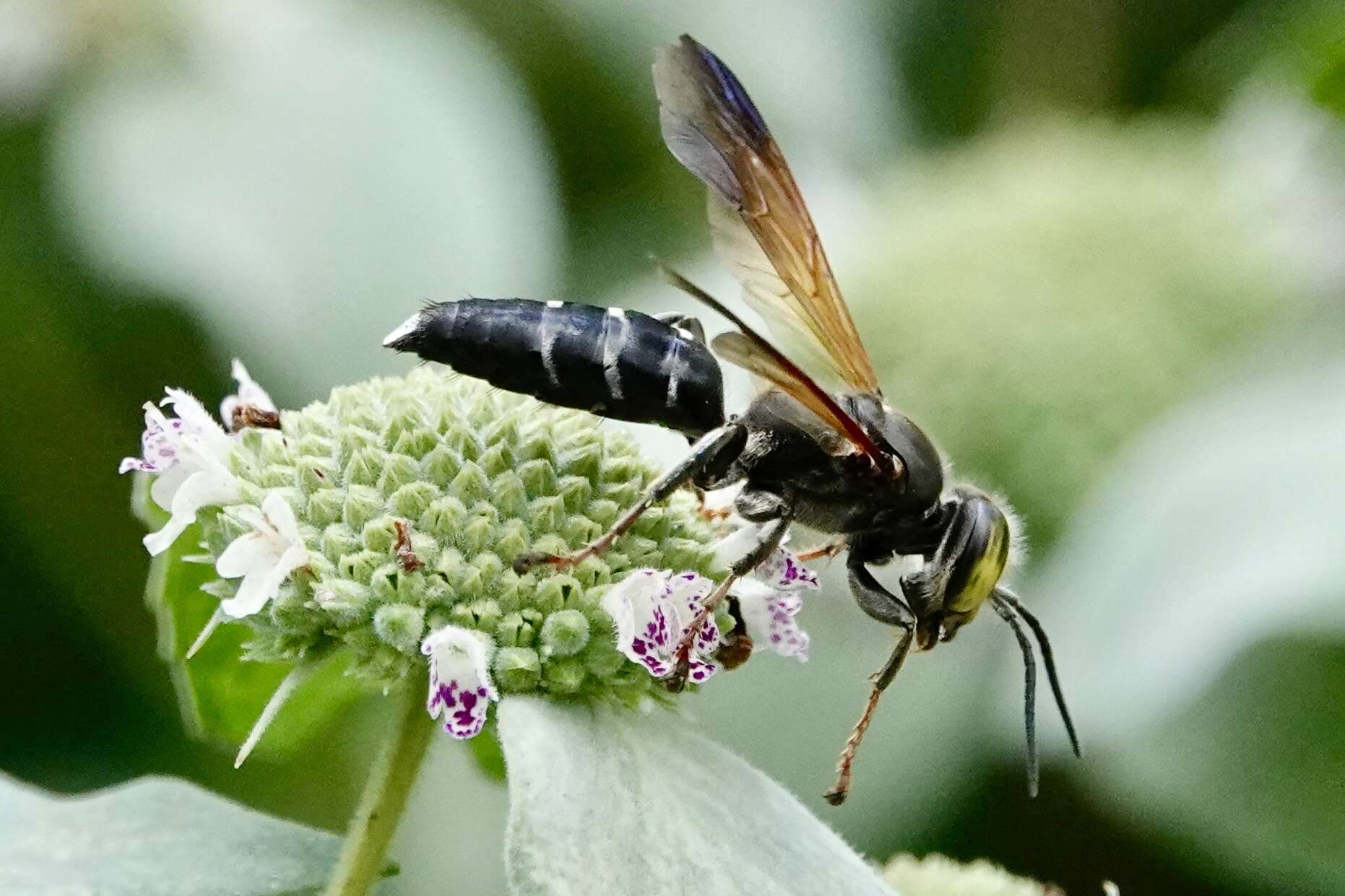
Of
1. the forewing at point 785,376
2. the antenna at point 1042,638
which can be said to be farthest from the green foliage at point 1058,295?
the forewing at point 785,376

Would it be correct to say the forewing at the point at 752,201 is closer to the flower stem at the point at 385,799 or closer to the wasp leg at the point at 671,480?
the wasp leg at the point at 671,480

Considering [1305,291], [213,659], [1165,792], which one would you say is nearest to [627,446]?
[213,659]

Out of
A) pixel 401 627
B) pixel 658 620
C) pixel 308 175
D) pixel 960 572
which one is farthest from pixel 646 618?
pixel 308 175

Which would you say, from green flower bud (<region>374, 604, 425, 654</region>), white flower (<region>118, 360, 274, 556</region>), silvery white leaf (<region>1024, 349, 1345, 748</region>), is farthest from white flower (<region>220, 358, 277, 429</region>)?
silvery white leaf (<region>1024, 349, 1345, 748</region>)

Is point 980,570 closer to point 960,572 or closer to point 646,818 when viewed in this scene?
point 960,572

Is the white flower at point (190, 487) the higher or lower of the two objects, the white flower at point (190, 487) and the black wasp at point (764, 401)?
the lower

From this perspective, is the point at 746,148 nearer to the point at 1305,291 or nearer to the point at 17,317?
the point at 17,317
